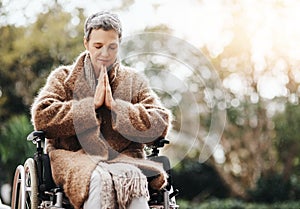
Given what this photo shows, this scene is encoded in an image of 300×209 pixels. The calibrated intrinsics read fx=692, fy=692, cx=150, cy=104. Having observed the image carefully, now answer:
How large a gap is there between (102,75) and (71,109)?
0.60ft

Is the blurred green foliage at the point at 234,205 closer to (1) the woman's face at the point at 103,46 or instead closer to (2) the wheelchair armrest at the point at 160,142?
(2) the wheelchair armrest at the point at 160,142

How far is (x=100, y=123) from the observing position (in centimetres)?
278

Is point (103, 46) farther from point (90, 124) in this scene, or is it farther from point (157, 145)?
point (157, 145)

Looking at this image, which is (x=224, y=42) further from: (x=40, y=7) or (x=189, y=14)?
(x=40, y=7)

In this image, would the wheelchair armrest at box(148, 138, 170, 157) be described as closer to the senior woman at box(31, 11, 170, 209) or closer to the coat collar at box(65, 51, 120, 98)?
the senior woman at box(31, 11, 170, 209)

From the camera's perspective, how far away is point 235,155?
30.5ft

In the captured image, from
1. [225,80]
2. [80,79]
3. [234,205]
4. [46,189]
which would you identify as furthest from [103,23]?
[225,80]

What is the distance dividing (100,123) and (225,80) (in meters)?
6.22

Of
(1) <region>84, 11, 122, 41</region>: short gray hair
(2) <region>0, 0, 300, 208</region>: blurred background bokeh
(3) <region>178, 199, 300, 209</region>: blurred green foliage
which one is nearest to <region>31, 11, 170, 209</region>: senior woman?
(1) <region>84, 11, 122, 41</region>: short gray hair

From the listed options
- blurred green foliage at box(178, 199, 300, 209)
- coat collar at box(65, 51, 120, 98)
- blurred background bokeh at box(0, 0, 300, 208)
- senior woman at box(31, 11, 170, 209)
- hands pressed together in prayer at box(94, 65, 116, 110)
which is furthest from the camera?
blurred green foliage at box(178, 199, 300, 209)

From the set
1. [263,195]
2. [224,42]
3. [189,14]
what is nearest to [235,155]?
[263,195]

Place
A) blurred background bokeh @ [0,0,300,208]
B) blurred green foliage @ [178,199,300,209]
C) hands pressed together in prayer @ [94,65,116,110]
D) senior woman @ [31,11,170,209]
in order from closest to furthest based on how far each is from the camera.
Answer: senior woman @ [31,11,170,209], hands pressed together in prayer @ [94,65,116,110], blurred background bokeh @ [0,0,300,208], blurred green foliage @ [178,199,300,209]

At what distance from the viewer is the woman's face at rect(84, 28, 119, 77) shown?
107 inches

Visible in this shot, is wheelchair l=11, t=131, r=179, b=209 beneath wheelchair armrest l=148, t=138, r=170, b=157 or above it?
beneath
